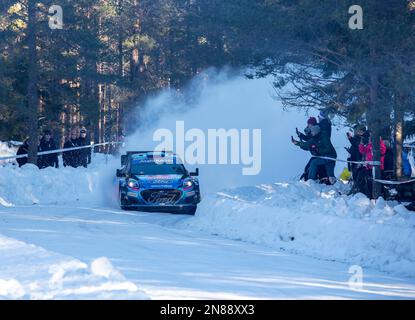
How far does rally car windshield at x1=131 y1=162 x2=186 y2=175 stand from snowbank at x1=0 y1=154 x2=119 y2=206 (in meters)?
1.38

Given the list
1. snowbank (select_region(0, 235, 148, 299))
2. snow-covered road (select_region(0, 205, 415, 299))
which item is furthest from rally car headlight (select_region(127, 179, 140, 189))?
snowbank (select_region(0, 235, 148, 299))

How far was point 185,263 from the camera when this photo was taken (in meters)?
12.4

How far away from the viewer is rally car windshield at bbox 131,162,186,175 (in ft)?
75.4

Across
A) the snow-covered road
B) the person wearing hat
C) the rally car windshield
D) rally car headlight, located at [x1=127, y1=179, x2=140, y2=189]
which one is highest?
the person wearing hat

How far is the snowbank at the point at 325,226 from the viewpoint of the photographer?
1319 centimetres

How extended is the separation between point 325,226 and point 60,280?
21.5 feet

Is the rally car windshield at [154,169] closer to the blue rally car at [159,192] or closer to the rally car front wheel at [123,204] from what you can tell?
the blue rally car at [159,192]

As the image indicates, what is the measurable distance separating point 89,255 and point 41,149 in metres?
18.9

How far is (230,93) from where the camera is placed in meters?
44.9

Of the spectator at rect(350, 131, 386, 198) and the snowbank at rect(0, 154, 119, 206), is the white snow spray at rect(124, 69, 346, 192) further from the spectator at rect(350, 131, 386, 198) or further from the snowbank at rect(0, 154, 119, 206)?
the spectator at rect(350, 131, 386, 198)

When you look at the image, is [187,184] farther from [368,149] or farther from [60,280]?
[60,280]

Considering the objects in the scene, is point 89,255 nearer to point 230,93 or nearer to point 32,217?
point 32,217

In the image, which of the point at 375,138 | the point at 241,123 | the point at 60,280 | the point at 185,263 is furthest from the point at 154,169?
the point at 241,123
